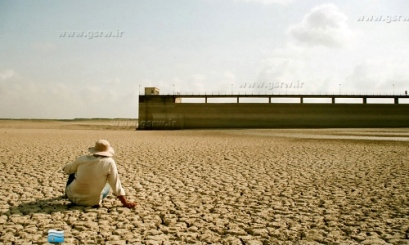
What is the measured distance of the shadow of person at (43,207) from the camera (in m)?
3.91

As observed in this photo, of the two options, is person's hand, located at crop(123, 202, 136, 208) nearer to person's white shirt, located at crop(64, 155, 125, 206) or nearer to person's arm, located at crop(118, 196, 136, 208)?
person's arm, located at crop(118, 196, 136, 208)

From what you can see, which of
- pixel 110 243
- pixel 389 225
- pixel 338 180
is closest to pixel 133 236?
pixel 110 243

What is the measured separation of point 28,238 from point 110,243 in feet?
2.93

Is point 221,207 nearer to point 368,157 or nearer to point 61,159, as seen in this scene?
point 61,159

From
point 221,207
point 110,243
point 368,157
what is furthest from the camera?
point 368,157

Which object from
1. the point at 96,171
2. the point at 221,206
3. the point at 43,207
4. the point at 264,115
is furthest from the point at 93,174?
the point at 264,115

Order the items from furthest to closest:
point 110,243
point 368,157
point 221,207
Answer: point 368,157 → point 221,207 → point 110,243

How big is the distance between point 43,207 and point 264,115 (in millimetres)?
33955

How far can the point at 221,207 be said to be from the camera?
4266 mm

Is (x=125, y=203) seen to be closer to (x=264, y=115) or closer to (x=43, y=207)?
(x=43, y=207)

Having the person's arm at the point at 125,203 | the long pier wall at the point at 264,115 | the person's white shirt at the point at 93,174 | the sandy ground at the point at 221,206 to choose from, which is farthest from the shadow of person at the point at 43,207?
the long pier wall at the point at 264,115

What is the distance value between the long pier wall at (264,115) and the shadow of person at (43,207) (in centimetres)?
3136

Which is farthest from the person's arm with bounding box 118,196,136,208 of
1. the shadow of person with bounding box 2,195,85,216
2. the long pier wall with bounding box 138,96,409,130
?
the long pier wall with bounding box 138,96,409,130

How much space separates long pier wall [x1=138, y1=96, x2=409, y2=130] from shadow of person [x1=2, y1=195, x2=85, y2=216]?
31.4m
